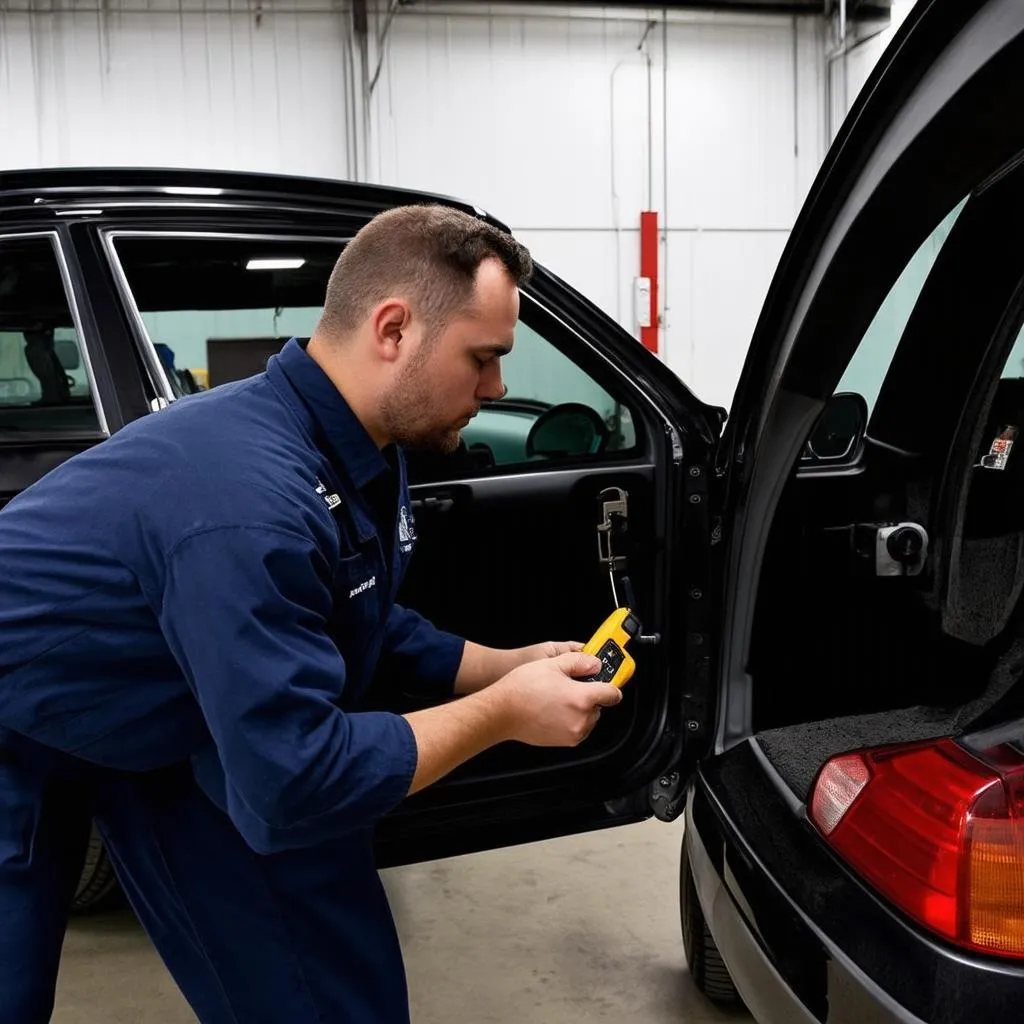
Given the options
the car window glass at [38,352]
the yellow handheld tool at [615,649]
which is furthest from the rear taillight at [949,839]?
the car window glass at [38,352]

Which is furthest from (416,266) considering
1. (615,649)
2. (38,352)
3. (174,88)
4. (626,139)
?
(626,139)

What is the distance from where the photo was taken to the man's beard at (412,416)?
1288mm

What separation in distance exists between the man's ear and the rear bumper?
2.45 ft

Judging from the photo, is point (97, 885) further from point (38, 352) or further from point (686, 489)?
point (686, 489)

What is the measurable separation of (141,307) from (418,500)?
0.70 m

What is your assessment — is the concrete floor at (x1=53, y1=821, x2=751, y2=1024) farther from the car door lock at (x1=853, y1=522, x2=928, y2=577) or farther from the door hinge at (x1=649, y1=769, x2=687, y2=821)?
the car door lock at (x1=853, y1=522, x2=928, y2=577)

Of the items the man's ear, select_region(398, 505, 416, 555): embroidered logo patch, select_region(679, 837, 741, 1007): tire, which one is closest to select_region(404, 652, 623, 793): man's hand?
select_region(398, 505, 416, 555): embroidered logo patch

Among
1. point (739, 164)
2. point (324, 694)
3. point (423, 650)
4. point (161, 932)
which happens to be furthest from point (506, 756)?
point (739, 164)

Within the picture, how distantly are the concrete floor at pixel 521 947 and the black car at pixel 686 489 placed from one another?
19 centimetres

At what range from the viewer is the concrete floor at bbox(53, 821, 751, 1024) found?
209 centimetres

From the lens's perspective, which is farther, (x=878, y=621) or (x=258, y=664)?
(x=878, y=621)

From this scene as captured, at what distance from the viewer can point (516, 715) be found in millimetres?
1312

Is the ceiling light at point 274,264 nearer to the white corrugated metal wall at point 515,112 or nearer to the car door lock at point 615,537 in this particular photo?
the car door lock at point 615,537

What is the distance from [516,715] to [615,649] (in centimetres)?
27
